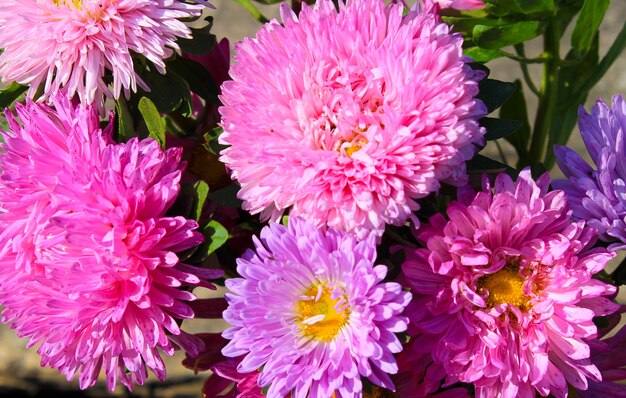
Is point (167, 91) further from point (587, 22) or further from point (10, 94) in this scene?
point (587, 22)

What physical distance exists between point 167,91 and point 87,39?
0.08m

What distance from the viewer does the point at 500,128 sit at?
56 centimetres

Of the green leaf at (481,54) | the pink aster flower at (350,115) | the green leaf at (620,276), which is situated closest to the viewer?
the pink aster flower at (350,115)

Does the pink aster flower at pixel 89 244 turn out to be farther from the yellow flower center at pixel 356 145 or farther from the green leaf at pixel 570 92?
the green leaf at pixel 570 92

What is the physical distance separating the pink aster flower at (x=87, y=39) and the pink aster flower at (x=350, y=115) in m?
0.06

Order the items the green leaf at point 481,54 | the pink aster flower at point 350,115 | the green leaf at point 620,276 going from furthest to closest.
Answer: the green leaf at point 481,54 < the green leaf at point 620,276 < the pink aster flower at point 350,115

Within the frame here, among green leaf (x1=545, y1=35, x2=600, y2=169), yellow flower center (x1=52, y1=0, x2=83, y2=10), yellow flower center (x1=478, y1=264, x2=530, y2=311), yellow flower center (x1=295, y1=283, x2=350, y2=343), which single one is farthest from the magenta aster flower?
green leaf (x1=545, y1=35, x2=600, y2=169)

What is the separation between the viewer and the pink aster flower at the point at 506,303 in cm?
50

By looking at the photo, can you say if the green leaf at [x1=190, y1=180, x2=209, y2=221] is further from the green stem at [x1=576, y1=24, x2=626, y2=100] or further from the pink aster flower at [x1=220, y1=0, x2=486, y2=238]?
the green stem at [x1=576, y1=24, x2=626, y2=100]

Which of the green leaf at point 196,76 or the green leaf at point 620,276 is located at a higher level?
the green leaf at point 196,76

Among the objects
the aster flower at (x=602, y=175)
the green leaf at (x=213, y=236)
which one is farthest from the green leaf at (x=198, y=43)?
the aster flower at (x=602, y=175)

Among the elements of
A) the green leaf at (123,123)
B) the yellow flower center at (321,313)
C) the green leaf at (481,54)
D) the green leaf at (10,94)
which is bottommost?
the yellow flower center at (321,313)

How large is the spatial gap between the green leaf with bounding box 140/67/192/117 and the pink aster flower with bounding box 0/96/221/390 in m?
0.06

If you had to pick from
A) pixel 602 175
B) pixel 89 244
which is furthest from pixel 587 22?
pixel 89 244
